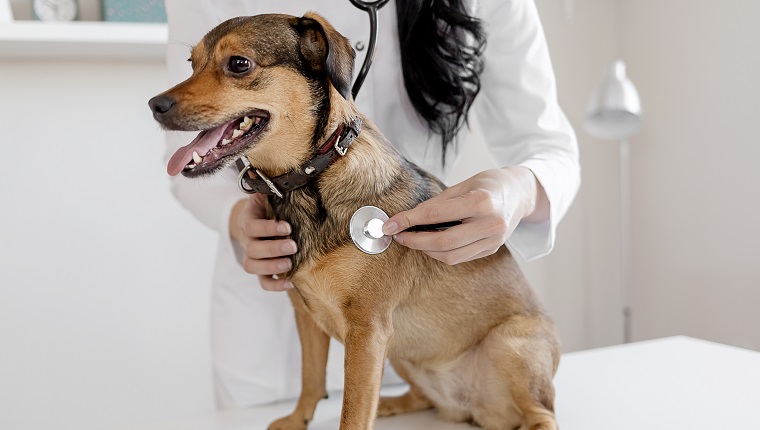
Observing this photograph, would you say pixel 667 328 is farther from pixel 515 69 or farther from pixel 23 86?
pixel 23 86

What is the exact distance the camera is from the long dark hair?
1.15m

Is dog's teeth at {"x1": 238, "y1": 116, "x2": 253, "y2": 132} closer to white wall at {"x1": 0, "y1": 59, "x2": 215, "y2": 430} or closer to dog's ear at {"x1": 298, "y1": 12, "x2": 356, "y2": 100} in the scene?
dog's ear at {"x1": 298, "y1": 12, "x2": 356, "y2": 100}

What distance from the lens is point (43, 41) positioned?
2.14 metres

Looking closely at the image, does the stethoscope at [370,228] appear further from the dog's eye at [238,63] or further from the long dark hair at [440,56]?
the long dark hair at [440,56]

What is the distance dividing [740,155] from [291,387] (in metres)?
2.05

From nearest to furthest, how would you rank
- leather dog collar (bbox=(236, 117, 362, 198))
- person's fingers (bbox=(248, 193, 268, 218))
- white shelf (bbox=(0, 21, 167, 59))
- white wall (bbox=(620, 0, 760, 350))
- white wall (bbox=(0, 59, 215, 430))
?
leather dog collar (bbox=(236, 117, 362, 198)) < person's fingers (bbox=(248, 193, 268, 218)) < white shelf (bbox=(0, 21, 167, 59)) < white wall (bbox=(0, 59, 215, 430)) < white wall (bbox=(620, 0, 760, 350))

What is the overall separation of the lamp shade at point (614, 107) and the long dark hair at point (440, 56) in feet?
5.27

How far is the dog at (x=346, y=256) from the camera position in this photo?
2.77 ft

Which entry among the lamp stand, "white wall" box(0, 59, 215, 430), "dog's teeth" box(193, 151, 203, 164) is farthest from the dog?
the lamp stand

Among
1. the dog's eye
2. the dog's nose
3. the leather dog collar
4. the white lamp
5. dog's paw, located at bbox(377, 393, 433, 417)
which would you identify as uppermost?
the white lamp

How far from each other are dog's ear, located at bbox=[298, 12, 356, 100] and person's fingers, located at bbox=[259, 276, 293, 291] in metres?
0.27

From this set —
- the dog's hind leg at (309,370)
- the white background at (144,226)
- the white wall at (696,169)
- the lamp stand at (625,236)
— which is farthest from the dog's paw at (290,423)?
the lamp stand at (625,236)

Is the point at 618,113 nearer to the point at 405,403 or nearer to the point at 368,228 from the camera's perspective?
the point at 405,403

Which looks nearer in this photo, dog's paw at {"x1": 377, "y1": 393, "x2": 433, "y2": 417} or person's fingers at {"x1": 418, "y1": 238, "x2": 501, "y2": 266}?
person's fingers at {"x1": 418, "y1": 238, "x2": 501, "y2": 266}
